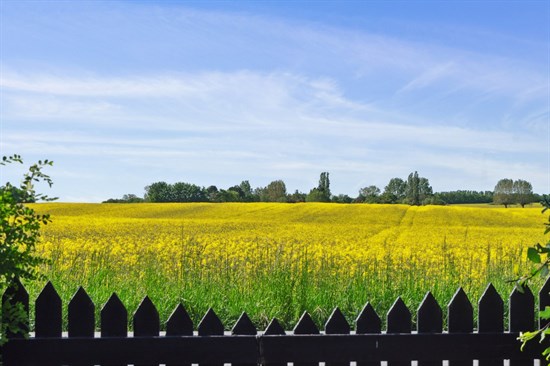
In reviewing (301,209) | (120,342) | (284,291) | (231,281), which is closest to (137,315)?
(120,342)

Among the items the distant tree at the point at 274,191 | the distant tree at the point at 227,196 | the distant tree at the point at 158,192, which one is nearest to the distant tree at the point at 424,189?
the distant tree at the point at 274,191

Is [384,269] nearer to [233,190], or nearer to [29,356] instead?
[29,356]

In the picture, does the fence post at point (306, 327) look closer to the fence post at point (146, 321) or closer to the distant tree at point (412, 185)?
the fence post at point (146, 321)

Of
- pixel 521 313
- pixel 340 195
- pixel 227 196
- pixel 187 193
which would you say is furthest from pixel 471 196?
pixel 521 313

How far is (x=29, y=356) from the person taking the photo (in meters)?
3.40

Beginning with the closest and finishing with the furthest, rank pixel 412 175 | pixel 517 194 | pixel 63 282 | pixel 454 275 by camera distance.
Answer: pixel 63 282
pixel 454 275
pixel 517 194
pixel 412 175

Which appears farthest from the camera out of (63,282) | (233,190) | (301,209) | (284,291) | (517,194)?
(517,194)

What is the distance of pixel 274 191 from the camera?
6506 centimetres

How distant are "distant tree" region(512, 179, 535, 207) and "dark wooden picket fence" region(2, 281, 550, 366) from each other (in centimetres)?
6497

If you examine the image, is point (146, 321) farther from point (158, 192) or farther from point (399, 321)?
point (158, 192)

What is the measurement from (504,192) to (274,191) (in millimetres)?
27152

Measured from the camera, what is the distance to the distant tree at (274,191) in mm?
64375

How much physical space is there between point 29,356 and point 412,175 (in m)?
80.0

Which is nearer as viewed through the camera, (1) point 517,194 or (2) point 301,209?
(2) point 301,209
